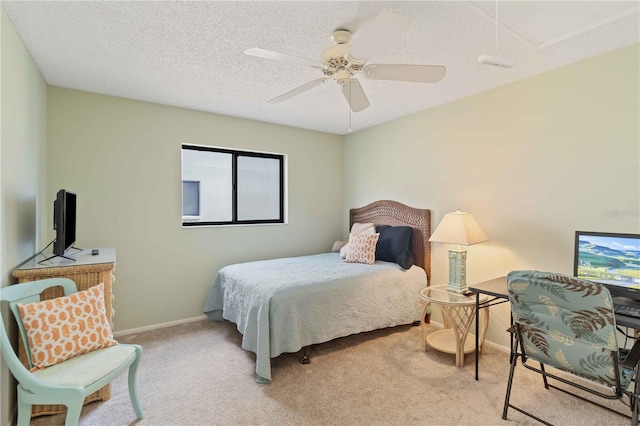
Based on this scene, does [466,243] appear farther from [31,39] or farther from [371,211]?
[31,39]

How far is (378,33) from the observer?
160 centimetres

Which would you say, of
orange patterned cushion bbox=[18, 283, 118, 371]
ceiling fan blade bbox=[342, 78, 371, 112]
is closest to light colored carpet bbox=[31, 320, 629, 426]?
orange patterned cushion bbox=[18, 283, 118, 371]

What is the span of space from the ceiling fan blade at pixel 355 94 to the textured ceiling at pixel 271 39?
0.30m

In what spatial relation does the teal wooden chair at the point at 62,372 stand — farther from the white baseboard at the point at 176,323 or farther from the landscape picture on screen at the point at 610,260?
the landscape picture on screen at the point at 610,260

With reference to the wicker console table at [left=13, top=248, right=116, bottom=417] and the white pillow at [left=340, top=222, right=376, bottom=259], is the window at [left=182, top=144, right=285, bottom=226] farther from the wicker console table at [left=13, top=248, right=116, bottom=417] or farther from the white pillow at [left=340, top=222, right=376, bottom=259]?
the wicker console table at [left=13, top=248, right=116, bottom=417]

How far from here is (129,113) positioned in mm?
3371

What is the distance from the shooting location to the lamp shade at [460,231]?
290 centimetres

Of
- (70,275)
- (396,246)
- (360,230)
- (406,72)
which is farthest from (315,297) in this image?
(406,72)

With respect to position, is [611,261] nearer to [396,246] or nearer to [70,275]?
[396,246]

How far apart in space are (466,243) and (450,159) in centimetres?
102

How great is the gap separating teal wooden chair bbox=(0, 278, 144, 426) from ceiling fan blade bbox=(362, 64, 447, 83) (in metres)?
2.22

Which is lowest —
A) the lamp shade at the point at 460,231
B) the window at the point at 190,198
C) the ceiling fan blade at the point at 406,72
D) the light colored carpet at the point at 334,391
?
the light colored carpet at the point at 334,391

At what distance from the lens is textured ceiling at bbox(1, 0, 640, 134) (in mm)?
1846

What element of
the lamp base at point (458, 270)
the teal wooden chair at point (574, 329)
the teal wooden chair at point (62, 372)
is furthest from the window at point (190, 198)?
the teal wooden chair at point (574, 329)
